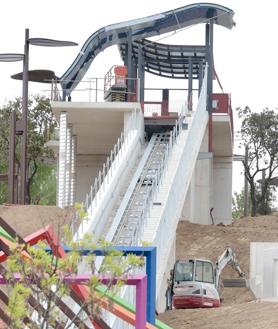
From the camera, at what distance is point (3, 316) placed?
12.6m

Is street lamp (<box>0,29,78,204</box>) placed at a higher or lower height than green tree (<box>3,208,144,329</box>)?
higher

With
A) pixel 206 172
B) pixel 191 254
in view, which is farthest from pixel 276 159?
pixel 191 254

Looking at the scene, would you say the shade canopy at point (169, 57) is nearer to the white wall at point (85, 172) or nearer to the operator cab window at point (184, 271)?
the white wall at point (85, 172)

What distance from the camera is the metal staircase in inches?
1081

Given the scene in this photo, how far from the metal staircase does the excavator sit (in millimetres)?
2851

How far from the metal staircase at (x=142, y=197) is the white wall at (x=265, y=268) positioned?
18.6 ft

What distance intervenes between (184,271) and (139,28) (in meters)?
12.2

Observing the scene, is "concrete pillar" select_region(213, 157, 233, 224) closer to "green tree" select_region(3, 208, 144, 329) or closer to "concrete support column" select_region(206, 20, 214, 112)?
"concrete support column" select_region(206, 20, 214, 112)

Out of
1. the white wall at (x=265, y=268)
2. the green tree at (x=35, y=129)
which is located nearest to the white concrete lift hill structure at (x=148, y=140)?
the white wall at (x=265, y=268)

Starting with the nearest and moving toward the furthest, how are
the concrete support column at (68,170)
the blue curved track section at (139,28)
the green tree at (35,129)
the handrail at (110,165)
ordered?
the handrail at (110,165) < the concrete support column at (68,170) < the blue curved track section at (139,28) < the green tree at (35,129)

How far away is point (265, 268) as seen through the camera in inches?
1599

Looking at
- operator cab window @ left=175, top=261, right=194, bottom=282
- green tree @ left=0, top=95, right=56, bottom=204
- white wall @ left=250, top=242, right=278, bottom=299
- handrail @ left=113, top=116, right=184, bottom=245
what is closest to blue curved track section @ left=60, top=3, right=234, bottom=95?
handrail @ left=113, top=116, right=184, bottom=245

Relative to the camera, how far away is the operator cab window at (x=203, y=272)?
3347 centimetres

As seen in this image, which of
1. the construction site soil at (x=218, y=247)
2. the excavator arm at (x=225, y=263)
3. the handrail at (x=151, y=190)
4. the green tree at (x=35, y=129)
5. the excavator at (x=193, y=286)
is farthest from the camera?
the green tree at (x=35, y=129)
